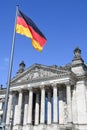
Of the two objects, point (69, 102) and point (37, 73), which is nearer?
point (69, 102)

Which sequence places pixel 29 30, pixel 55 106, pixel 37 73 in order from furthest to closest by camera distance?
pixel 37 73 → pixel 55 106 → pixel 29 30

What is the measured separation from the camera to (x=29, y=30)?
19594 mm

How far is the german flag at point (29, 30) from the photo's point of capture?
63.4 feet

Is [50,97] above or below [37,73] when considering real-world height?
below

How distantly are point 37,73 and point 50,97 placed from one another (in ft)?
20.6

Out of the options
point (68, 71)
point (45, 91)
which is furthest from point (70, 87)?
point (45, 91)

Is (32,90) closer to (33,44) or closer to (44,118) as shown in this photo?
(44,118)

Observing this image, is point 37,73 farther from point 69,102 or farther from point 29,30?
point 29,30

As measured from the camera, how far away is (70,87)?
46.7 m

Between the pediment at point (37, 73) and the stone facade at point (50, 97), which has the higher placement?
the pediment at point (37, 73)

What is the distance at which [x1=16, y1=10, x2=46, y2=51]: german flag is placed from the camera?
63.4 ft

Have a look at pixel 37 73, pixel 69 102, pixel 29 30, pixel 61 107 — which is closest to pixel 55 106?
pixel 61 107

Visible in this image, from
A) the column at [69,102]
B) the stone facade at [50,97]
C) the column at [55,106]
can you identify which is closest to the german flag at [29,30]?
the column at [69,102]

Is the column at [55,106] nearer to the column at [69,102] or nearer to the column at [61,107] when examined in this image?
the column at [61,107]
